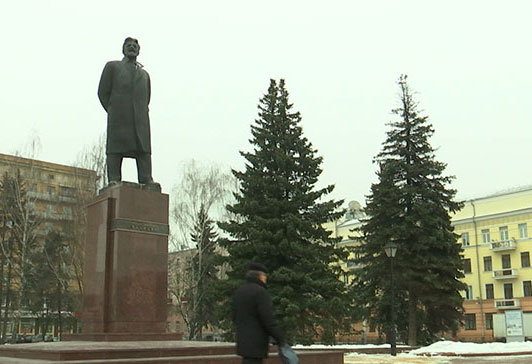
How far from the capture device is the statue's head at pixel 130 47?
12.7 metres

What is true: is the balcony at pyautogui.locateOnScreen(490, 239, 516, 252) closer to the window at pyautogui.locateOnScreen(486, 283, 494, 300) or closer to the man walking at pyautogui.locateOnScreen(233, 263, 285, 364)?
the window at pyautogui.locateOnScreen(486, 283, 494, 300)

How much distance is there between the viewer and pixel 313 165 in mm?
26938

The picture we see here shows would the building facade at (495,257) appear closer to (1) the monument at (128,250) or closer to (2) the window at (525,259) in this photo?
(2) the window at (525,259)

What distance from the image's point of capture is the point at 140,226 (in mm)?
11586

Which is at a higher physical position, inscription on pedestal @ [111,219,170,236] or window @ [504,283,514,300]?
inscription on pedestal @ [111,219,170,236]

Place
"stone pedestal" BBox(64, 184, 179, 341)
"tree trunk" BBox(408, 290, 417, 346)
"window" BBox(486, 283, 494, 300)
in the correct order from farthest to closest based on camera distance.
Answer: "window" BBox(486, 283, 494, 300)
"tree trunk" BBox(408, 290, 417, 346)
"stone pedestal" BBox(64, 184, 179, 341)

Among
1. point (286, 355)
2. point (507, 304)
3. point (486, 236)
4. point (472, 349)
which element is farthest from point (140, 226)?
point (486, 236)

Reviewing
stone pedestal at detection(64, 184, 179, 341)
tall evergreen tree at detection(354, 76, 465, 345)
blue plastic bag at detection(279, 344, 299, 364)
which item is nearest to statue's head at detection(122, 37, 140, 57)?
stone pedestal at detection(64, 184, 179, 341)

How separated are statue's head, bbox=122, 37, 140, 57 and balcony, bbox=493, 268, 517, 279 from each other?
133ft

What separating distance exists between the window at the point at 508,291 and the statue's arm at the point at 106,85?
1617 inches

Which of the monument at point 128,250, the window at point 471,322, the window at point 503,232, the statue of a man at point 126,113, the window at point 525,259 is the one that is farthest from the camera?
the window at point 471,322

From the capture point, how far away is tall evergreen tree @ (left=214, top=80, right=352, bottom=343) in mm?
24562

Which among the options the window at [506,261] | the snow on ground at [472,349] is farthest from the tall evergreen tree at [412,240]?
the window at [506,261]

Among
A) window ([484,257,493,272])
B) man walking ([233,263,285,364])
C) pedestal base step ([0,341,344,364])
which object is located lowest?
pedestal base step ([0,341,344,364])
